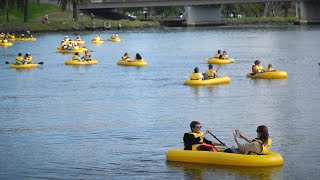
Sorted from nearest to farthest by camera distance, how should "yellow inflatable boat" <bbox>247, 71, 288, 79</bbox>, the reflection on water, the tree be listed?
1. the reflection on water
2. "yellow inflatable boat" <bbox>247, 71, 288, 79</bbox>
3. the tree

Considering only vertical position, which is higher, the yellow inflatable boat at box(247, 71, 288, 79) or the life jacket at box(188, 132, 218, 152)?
the yellow inflatable boat at box(247, 71, 288, 79)

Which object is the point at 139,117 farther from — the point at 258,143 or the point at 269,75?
the point at 269,75

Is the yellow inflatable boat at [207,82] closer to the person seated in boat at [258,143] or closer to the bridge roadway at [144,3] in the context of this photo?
the person seated in boat at [258,143]

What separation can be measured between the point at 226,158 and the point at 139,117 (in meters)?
15.3

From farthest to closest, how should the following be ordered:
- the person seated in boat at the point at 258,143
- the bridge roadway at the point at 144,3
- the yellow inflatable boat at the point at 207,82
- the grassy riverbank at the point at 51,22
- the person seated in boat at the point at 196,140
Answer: the bridge roadway at the point at 144,3, the grassy riverbank at the point at 51,22, the yellow inflatable boat at the point at 207,82, the person seated in boat at the point at 196,140, the person seated in boat at the point at 258,143

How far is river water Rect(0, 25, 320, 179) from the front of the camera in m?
33.0

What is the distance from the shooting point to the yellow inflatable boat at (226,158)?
31.7m

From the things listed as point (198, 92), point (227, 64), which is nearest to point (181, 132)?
point (198, 92)

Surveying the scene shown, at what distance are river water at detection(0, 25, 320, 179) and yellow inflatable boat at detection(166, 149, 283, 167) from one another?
0.24 metres

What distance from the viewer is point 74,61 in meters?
86.0

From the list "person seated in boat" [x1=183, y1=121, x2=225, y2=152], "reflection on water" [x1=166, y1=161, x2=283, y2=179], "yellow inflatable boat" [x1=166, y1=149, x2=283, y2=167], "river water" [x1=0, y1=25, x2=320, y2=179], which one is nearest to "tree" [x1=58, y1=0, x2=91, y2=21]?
"river water" [x1=0, y1=25, x2=320, y2=179]

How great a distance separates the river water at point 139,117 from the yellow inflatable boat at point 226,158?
0.79 ft

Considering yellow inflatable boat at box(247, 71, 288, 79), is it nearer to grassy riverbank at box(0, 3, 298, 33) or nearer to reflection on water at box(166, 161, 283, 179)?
reflection on water at box(166, 161, 283, 179)

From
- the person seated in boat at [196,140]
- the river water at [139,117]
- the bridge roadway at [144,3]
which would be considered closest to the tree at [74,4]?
the bridge roadway at [144,3]
